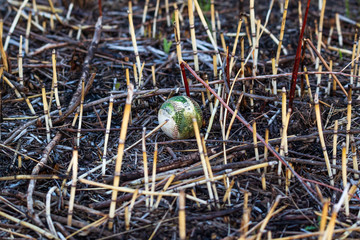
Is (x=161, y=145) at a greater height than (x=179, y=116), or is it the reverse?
(x=179, y=116)

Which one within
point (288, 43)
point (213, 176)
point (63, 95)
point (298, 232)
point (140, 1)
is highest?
point (140, 1)

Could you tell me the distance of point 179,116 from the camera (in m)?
2.84

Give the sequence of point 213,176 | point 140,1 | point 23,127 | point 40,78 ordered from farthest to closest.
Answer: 1. point 140,1
2. point 40,78
3. point 23,127
4. point 213,176

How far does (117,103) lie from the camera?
10.7 ft

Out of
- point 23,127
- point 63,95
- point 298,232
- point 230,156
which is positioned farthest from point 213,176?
point 63,95

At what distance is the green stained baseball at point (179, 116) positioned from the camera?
2.85 m

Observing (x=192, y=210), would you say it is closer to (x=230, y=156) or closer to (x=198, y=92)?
(x=230, y=156)

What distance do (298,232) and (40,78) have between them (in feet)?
8.68

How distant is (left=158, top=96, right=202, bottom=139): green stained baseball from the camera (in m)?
2.85

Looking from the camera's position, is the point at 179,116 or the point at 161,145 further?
the point at 161,145

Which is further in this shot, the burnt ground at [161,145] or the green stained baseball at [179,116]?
the green stained baseball at [179,116]

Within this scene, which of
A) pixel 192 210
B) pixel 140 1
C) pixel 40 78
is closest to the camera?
pixel 192 210

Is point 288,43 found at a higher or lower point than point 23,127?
higher

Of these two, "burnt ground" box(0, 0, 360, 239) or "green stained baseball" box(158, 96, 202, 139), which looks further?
"green stained baseball" box(158, 96, 202, 139)
